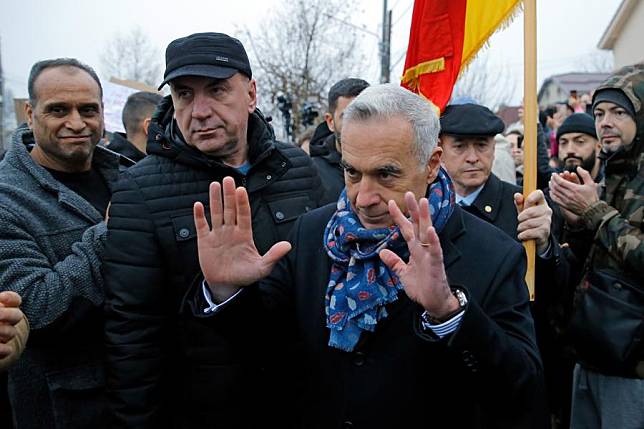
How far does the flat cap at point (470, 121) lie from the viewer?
140 inches

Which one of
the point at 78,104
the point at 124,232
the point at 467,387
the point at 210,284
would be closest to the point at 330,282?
the point at 210,284

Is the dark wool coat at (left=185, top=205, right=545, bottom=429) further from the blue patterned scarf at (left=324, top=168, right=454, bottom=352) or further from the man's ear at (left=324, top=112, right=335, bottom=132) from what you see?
the man's ear at (left=324, top=112, right=335, bottom=132)

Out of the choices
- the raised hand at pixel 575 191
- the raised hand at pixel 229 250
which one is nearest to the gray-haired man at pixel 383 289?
the raised hand at pixel 229 250

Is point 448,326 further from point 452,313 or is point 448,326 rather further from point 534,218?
point 534,218

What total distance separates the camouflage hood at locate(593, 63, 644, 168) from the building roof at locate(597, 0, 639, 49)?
23705 millimetres

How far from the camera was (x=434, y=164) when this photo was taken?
2127mm

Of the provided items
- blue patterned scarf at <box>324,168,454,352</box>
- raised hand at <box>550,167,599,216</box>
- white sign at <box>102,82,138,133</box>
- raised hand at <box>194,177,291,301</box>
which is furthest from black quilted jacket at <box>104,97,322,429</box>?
white sign at <box>102,82,138,133</box>

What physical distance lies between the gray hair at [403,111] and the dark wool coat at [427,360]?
297 mm

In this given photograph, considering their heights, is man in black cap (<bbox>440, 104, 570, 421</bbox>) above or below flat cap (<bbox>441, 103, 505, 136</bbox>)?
below

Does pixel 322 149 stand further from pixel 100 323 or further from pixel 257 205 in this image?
pixel 100 323

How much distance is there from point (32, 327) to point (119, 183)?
662mm

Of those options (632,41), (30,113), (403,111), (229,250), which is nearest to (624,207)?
(403,111)

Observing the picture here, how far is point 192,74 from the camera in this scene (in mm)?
2432

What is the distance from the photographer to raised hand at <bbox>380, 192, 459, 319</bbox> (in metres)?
1.68
